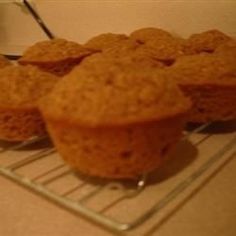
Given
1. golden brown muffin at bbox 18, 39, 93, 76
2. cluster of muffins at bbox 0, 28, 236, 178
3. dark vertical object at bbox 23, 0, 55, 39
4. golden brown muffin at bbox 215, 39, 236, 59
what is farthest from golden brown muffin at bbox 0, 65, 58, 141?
dark vertical object at bbox 23, 0, 55, 39

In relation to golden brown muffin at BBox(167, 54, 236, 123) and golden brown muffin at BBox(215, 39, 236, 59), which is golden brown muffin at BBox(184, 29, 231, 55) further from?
golden brown muffin at BBox(167, 54, 236, 123)

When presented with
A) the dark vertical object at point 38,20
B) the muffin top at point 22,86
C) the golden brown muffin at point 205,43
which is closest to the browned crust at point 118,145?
the muffin top at point 22,86

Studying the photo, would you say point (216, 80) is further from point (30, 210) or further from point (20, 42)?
point (20, 42)

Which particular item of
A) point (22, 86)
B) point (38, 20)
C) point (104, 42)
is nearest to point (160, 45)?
point (104, 42)

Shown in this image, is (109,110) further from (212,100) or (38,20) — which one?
(38,20)

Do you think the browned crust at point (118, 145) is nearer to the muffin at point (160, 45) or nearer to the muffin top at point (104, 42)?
the muffin at point (160, 45)

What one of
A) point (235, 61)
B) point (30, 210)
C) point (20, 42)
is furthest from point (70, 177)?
point (20, 42)
